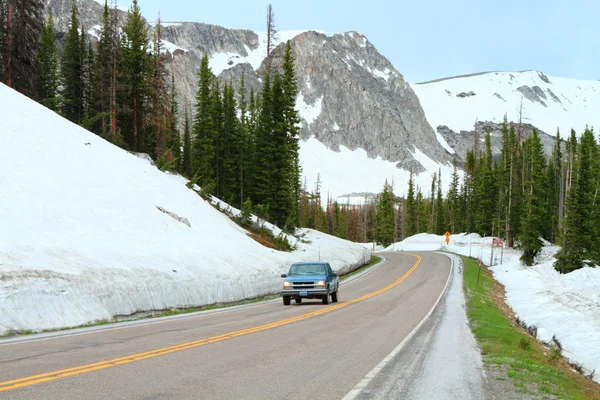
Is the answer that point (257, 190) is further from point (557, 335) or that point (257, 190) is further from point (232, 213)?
point (557, 335)

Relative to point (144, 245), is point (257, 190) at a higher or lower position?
higher

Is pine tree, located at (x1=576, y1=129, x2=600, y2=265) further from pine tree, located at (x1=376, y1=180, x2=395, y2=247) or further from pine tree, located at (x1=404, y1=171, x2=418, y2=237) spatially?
pine tree, located at (x1=404, y1=171, x2=418, y2=237)

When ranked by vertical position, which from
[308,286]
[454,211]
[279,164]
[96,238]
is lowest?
[308,286]

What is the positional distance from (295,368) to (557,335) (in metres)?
15.0

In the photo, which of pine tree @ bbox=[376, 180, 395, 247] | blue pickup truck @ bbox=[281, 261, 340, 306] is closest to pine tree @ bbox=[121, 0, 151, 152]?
blue pickup truck @ bbox=[281, 261, 340, 306]

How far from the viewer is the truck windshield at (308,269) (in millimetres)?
23562

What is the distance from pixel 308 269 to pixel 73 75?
158 ft

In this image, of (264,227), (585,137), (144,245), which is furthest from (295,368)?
(585,137)

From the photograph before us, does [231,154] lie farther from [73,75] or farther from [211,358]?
[211,358]

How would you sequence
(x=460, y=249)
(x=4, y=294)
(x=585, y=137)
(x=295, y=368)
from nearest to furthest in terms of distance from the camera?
(x=295, y=368)
(x=4, y=294)
(x=585, y=137)
(x=460, y=249)

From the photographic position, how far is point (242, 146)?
215 ft

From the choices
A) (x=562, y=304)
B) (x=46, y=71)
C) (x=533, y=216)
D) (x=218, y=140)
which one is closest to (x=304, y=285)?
(x=562, y=304)

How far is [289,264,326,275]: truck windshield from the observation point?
2356cm

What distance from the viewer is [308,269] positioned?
23.9m
